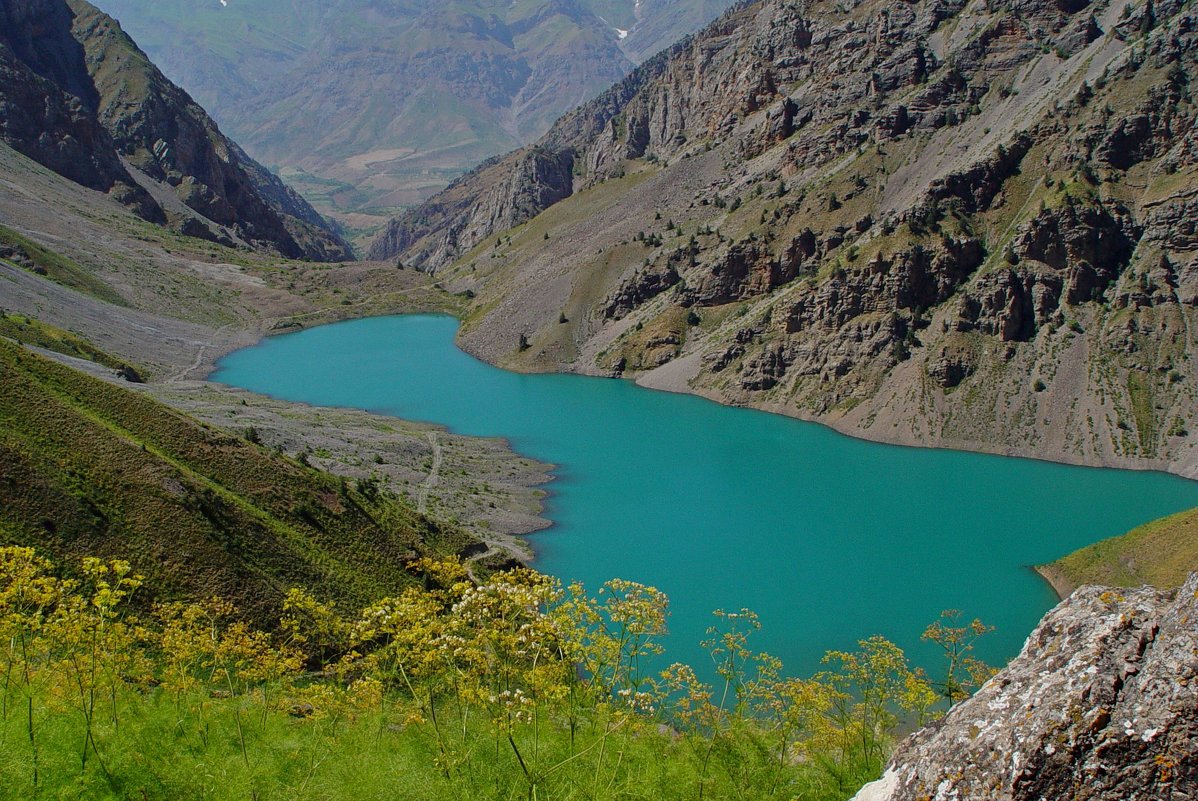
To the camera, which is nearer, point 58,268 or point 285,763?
point 285,763

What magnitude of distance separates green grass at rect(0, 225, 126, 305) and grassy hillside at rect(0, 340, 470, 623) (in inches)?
4051

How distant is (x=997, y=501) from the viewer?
71.2 m

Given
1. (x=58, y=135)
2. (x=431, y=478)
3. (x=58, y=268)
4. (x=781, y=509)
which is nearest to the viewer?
(x=781, y=509)

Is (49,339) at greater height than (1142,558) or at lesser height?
lesser

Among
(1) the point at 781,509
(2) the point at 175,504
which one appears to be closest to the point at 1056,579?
(1) the point at 781,509

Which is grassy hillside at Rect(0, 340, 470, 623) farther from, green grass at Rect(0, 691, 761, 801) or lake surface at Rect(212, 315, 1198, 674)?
green grass at Rect(0, 691, 761, 801)

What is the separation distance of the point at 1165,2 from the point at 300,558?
12998 cm

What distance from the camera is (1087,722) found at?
6762 mm

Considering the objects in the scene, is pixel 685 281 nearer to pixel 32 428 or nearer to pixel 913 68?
pixel 913 68

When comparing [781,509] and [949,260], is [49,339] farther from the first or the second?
[949,260]

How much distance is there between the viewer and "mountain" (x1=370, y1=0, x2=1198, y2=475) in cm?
8950

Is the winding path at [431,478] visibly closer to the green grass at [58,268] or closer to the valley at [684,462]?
the valley at [684,462]

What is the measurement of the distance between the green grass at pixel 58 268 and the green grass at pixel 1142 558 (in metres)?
137

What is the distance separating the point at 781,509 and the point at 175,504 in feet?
154
